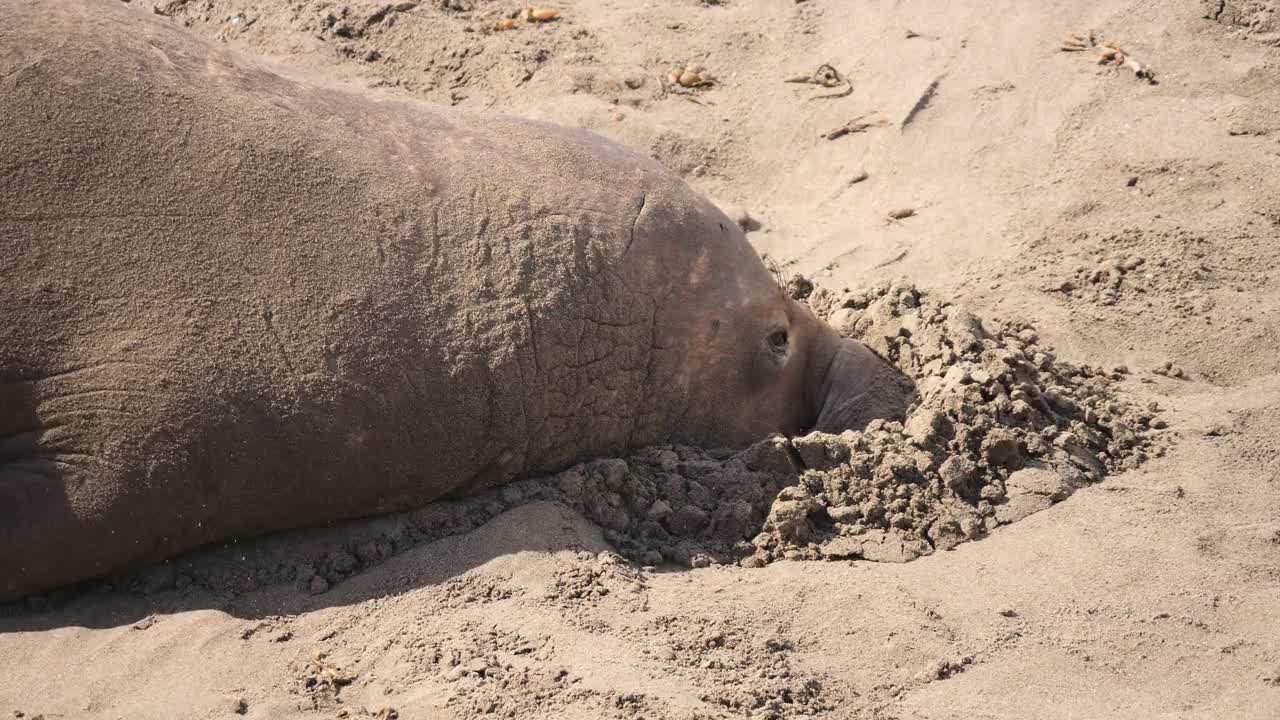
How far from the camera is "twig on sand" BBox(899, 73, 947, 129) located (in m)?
5.55

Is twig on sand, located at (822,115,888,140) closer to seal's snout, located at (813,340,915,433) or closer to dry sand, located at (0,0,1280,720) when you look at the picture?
dry sand, located at (0,0,1280,720)

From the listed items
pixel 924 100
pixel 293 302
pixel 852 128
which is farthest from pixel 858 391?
pixel 924 100

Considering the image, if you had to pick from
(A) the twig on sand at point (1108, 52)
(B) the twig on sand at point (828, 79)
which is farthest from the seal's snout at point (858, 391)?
(A) the twig on sand at point (1108, 52)

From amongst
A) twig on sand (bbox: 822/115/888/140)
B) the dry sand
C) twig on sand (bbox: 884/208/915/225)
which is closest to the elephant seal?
the dry sand

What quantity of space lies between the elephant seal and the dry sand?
0.17 metres

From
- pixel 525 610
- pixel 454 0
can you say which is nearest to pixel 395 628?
pixel 525 610

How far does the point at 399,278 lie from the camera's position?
3402 mm

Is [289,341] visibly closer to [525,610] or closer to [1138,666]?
[525,610]

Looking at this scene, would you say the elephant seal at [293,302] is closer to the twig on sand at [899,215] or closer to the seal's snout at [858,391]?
the seal's snout at [858,391]

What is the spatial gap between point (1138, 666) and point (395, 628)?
1675 millimetres

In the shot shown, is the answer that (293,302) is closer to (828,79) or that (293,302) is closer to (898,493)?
(898,493)

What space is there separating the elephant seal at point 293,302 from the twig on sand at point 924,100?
6.37ft

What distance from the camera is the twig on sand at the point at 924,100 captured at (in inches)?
218

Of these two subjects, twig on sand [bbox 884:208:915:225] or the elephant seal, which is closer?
the elephant seal
